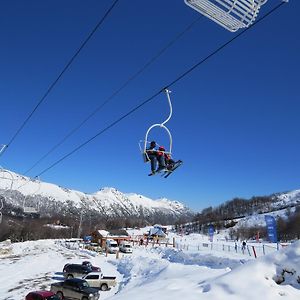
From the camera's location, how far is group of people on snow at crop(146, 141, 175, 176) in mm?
14531

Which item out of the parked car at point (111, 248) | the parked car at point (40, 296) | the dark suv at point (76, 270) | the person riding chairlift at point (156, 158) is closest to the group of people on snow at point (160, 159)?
the person riding chairlift at point (156, 158)

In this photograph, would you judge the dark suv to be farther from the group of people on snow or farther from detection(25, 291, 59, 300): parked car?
the group of people on snow

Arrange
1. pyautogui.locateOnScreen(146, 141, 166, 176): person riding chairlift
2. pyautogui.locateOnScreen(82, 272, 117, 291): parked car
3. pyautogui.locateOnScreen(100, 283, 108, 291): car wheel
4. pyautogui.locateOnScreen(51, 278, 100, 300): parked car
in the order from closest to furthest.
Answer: pyautogui.locateOnScreen(146, 141, 166, 176): person riding chairlift
pyautogui.locateOnScreen(51, 278, 100, 300): parked car
pyautogui.locateOnScreen(100, 283, 108, 291): car wheel
pyautogui.locateOnScreen(82, 272, 117, 291): parked car

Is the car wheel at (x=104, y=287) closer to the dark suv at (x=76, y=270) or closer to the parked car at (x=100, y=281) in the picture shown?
the parked car at (x=100, y=281)

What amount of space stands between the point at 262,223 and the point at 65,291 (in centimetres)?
18086

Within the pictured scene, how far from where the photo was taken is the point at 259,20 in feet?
25.5

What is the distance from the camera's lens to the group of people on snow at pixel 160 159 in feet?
47.7

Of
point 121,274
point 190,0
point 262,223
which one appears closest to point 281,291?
point 190,0

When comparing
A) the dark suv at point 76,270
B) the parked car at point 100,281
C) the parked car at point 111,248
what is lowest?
the parked car at point 100,281

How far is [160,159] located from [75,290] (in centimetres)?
1755

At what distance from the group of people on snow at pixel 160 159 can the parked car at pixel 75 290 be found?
1587cm

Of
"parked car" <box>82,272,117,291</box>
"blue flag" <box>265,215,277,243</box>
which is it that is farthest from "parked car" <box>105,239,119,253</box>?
"blue flag" <box>265,215,277,243</box>

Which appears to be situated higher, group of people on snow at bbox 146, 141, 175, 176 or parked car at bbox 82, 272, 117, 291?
group of people on snow at bbox 146, 141, 175, 176

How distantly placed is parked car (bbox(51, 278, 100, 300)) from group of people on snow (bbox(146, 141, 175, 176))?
625 inches
